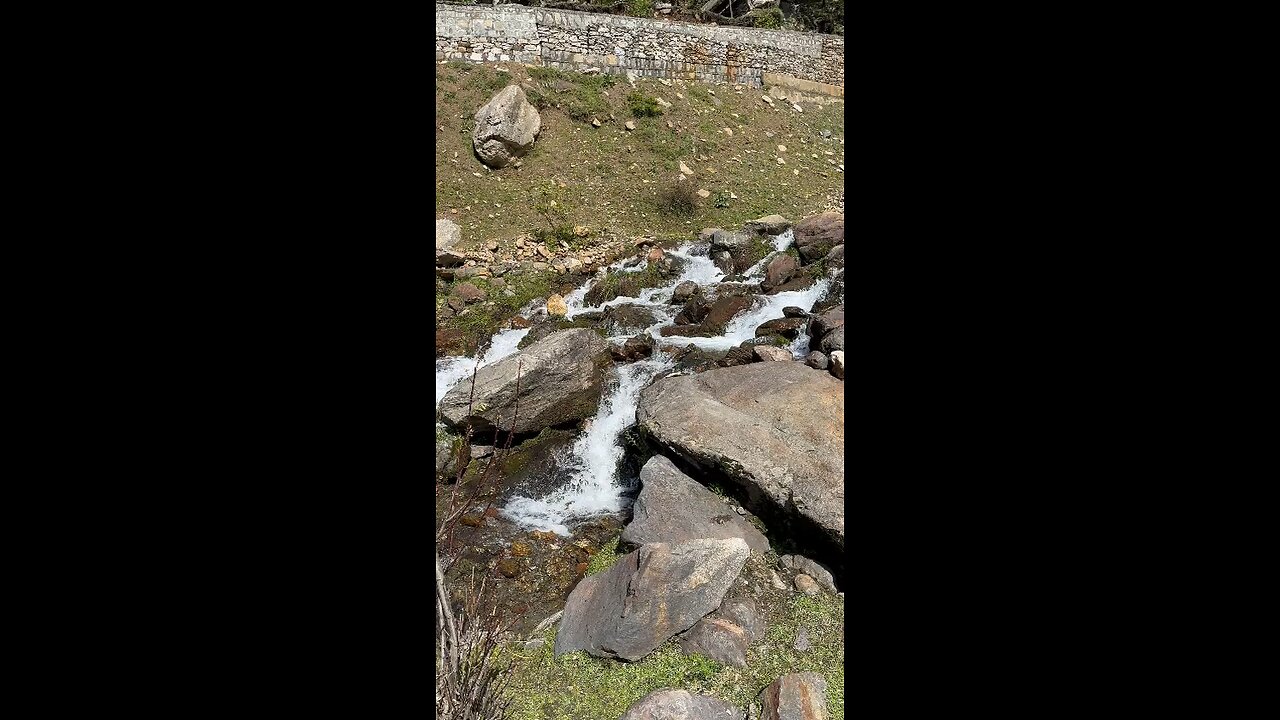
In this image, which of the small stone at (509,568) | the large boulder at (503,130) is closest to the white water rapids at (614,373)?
the small stone at (509,568)

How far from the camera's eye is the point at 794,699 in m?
4.05

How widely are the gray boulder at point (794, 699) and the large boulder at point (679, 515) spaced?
1428mm

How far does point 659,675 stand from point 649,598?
1.53 ft

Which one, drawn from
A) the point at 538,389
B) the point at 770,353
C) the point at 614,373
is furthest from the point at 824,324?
the point at 538,389

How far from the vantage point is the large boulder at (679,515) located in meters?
5.66

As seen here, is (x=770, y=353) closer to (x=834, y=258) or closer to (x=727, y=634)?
(x=834, y=258)

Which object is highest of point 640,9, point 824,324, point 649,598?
point 640,9

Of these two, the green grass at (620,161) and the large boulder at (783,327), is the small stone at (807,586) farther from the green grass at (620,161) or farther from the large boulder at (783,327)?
the green grass at (620,161)

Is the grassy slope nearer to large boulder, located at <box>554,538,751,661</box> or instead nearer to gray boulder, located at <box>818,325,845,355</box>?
gray boulder, located at <box>818,325,845,355</box>

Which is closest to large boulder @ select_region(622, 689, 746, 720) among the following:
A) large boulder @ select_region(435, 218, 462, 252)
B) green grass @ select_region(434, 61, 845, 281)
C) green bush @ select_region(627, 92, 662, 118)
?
A: large boulder @ select_region(435, 218, 462, 252)

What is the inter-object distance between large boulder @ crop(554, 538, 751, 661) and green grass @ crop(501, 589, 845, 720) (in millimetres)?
95
